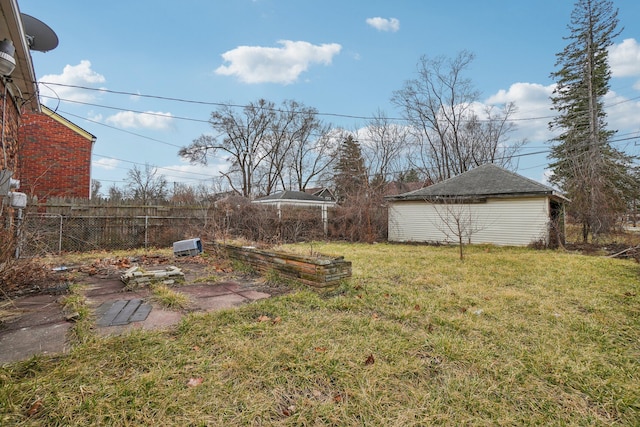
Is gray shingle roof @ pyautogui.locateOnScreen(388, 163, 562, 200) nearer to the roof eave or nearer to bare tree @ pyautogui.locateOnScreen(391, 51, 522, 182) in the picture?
bare tree @ pyautogui.locateOnScreen(391, 51, 522, 182)

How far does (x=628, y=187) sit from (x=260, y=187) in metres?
23.4

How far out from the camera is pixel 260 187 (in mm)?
26938

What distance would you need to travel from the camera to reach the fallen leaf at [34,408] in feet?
5.34

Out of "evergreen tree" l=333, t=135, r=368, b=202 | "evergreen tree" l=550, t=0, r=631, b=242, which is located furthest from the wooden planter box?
"evergreen tree" l=333, t=135, r=368, b=202

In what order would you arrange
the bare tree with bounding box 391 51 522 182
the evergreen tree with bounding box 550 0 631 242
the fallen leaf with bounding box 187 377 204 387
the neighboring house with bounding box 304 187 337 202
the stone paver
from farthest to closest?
the neighboring house with bounding box 304 187 337 202, the bare tree with bounding box 391 51 522 182, the evergreen tree with bounding box 550 0 631 242, the stone paver, the fallen leaf with bounding box 187 377 204 387

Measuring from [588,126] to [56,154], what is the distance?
2553 centimetres

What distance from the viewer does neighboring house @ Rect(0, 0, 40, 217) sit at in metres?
3.41

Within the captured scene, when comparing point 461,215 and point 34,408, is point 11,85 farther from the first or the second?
point 461,215

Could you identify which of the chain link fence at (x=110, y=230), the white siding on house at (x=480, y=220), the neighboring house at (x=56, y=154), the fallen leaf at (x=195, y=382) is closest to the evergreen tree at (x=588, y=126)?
the white siding on house at (x=480, y=220)

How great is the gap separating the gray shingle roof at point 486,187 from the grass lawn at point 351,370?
28.2 ft

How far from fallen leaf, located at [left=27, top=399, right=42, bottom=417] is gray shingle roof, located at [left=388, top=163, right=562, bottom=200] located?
13.0 metres

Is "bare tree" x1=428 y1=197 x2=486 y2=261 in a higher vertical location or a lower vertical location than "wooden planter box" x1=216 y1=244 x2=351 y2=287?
higher

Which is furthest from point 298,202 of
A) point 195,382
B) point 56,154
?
point 195,382

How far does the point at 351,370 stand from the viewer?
7.12ft
